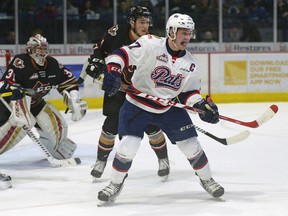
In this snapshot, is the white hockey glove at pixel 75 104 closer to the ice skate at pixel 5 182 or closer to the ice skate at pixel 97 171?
the ice skate at pixel 97 171

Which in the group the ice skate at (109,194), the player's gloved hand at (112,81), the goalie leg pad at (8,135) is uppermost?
the player's gloved hand at (112,81)

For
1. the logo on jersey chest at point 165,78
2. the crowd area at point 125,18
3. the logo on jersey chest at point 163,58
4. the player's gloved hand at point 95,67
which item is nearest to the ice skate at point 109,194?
the logo on jersey chest at point 165,78

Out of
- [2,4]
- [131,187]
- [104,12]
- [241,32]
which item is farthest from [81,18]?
[131,187]

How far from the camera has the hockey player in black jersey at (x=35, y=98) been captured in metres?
5.45

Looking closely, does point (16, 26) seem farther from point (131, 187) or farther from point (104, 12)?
point (131, 187)

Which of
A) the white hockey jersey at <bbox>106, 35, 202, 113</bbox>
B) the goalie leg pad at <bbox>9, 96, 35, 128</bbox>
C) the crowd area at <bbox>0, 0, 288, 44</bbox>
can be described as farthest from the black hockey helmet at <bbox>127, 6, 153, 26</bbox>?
the crowd area at <bbox>0, 0, 288, 44</bbox>

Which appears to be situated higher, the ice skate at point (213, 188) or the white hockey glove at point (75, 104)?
the white hockey glove at point (75, 104)

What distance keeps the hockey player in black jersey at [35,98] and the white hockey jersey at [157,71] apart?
49.1 inches

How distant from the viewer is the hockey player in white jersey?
4.29m

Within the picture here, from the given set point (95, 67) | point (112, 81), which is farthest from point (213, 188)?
point (95, 67)

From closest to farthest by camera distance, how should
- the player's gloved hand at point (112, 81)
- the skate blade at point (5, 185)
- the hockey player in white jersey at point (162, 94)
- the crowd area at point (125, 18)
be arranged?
the player's gloved hand at point (112, 81) → the hockey player in white jersey at point (162, 94) → the skate blade at point (5, 185) → the crowd area at point (125, 18)

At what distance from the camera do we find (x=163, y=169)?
5.11 metres

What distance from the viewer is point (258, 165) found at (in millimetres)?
5562

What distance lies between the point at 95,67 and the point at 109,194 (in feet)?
3.44
